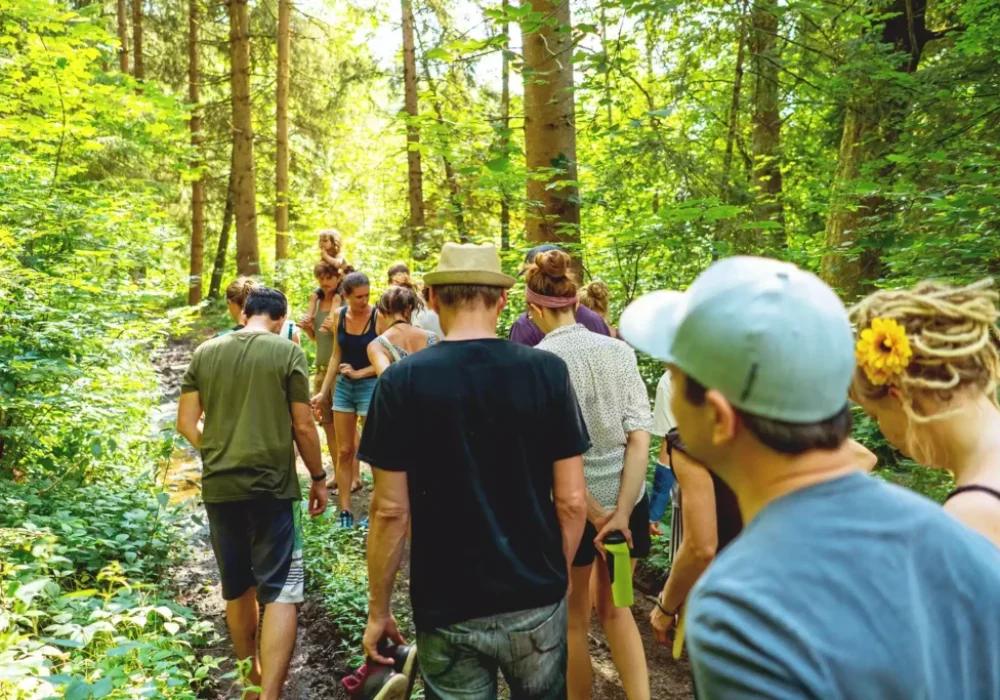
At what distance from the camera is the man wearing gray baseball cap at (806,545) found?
0.94m

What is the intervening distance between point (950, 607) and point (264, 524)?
351cm

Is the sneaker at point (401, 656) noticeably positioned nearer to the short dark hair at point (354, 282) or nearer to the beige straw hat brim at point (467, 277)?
the beige straw hat brim at point (467, 277)

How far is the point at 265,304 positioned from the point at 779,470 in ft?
11.6

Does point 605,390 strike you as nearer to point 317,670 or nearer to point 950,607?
point 950,607

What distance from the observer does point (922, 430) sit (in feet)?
5.71

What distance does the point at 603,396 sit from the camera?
3.36 m

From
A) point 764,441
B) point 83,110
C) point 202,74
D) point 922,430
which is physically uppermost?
point 202,74

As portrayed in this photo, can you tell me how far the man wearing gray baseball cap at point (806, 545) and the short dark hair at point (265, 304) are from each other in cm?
336

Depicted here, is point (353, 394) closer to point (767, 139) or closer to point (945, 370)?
point (945, 370)

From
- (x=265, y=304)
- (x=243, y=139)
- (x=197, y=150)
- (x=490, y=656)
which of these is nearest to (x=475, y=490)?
(x=490, y=656)

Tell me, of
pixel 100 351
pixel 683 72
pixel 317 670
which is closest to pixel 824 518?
pixel 317 670

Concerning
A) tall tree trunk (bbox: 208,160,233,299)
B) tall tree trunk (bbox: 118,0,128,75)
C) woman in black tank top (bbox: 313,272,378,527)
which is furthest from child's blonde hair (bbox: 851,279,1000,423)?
tall tree trunk (bbox: 208,160,233,299)

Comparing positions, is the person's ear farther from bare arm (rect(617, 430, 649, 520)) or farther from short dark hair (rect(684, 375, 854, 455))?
bare arm (rect(617, 430, 649, 520))

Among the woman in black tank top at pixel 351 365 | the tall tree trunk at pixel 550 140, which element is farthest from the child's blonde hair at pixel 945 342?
the woman in black tank top at pixel 351 365
